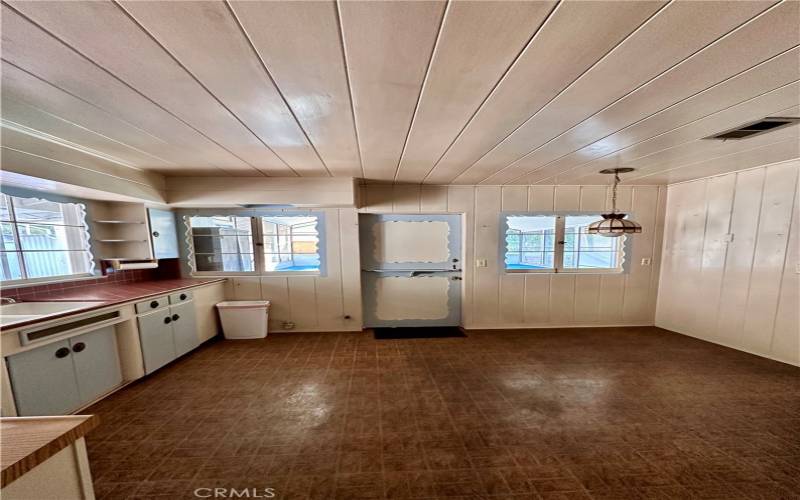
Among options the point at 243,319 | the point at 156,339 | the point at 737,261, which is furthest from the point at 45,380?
the point at 737,261

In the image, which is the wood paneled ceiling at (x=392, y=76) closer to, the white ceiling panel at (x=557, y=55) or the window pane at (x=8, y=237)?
the white ceiling panel at (x=557, y=55)

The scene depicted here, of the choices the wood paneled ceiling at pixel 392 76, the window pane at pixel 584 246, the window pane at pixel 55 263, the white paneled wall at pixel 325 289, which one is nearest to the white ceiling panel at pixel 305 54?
the wood paneled ceiling at pixel 392 76

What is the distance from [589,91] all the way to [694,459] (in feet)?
7.70

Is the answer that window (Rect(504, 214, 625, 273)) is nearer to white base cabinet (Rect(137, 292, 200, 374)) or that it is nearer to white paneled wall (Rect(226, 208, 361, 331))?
white paneled wall (Rect(226, 208, 361, 331))

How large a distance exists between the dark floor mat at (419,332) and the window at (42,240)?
342 cm

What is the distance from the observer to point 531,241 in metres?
3.85

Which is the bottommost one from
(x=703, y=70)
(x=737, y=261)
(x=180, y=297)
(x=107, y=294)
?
(x=180, y=297)

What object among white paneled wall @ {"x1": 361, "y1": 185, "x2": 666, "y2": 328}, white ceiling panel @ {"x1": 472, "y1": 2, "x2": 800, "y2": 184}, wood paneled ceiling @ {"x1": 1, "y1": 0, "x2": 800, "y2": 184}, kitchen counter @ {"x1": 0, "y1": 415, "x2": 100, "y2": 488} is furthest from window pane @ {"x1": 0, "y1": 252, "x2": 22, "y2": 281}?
white ceiling panel @ {"x1": 472, "y1": 2, "x2": 800, "y2": 184}

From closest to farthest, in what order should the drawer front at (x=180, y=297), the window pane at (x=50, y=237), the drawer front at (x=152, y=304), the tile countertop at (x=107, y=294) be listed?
1. the tile countertop at (x=107, y=294)
2. the window pane at (x=50, y=237)
3. the drawer front at (x=152, y=304)
4. the drawer front at (x=180, y=297)

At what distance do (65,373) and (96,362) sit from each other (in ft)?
0.76

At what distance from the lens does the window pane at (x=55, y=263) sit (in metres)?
2.28

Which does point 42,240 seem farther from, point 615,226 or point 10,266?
point 615,226

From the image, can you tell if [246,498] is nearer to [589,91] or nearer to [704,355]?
[589,91]

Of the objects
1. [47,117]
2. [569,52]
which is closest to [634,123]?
[569,52]
